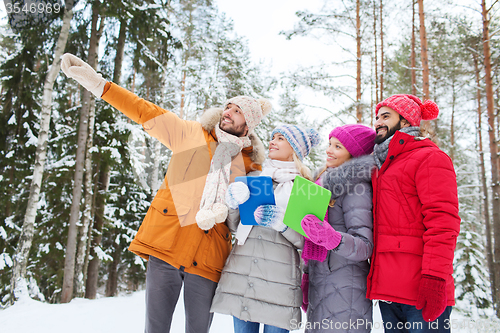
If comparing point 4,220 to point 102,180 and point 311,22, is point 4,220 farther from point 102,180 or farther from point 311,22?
point 311,22

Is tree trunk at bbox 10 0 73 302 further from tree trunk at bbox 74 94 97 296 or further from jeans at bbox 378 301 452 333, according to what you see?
jeans at bbox 378 301 452 333

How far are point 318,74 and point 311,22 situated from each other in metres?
1.60

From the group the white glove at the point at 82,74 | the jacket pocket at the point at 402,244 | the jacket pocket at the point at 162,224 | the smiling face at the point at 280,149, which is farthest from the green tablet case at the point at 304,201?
the white glove at the point at 82,74

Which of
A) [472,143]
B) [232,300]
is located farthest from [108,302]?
[472,143]

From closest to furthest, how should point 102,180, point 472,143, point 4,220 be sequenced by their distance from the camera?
1. point 4,220
2. point 102,180
3. point 472,143

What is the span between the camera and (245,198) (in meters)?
2.01

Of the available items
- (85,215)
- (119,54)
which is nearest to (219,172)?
(85,215)

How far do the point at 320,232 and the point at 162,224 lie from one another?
1173mm

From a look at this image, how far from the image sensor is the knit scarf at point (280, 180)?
2188 millimetres

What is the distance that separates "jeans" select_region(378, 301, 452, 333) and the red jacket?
0.35 ft

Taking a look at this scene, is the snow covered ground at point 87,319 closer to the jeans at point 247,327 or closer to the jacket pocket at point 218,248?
the jeans at point 247,327

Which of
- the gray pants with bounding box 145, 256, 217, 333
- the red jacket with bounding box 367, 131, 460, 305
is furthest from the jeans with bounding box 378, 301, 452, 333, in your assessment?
the gray pants with bounding box 145, 256, 217, 333

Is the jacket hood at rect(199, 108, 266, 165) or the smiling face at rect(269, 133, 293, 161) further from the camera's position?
the jacket hood at rect(199, 108, 266, 165)

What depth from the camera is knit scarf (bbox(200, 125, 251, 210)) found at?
2254 millimetres
